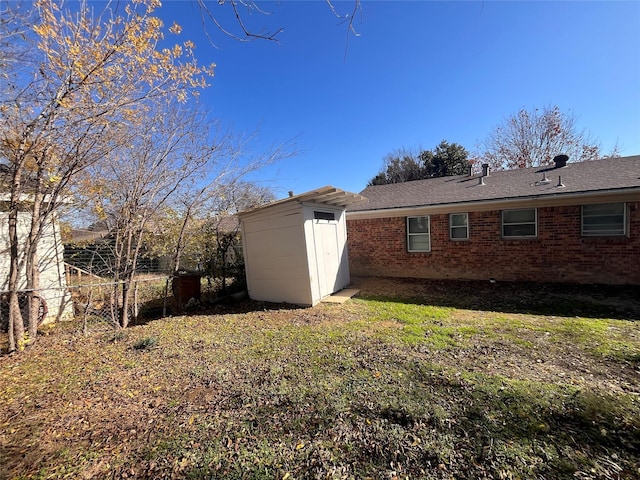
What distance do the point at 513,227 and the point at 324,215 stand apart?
569cm

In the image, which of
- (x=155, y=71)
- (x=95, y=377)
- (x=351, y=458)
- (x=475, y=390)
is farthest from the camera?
(x=155, y=71)

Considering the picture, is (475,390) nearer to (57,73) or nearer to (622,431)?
(622,431)

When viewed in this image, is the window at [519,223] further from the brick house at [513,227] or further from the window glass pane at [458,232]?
the window glass pane at [458,232]

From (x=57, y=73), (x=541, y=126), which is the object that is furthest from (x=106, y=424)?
(x=541, y=126)

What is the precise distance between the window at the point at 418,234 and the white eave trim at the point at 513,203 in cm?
33

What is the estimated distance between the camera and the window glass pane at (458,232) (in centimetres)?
905

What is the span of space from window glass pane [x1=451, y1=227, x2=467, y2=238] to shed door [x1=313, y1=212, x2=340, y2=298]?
3905mm

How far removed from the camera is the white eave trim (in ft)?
23.1

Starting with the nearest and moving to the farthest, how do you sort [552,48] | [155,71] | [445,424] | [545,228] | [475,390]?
[445,424]
[475,390]
[155,71]
[552,48]
[545,228]

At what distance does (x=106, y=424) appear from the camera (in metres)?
2.73

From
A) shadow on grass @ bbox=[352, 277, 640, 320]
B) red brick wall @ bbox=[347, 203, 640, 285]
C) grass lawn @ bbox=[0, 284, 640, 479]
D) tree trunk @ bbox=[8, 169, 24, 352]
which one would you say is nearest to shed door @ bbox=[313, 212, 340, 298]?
shadow on grass @ bbox=[352, 277, 640, 320]

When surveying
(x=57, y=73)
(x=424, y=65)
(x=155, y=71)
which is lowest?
(x=57, y=73)

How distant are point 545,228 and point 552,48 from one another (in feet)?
14.6

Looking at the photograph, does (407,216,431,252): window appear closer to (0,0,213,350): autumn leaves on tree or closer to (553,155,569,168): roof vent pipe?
(553,155,569,168): roof vent pipe
